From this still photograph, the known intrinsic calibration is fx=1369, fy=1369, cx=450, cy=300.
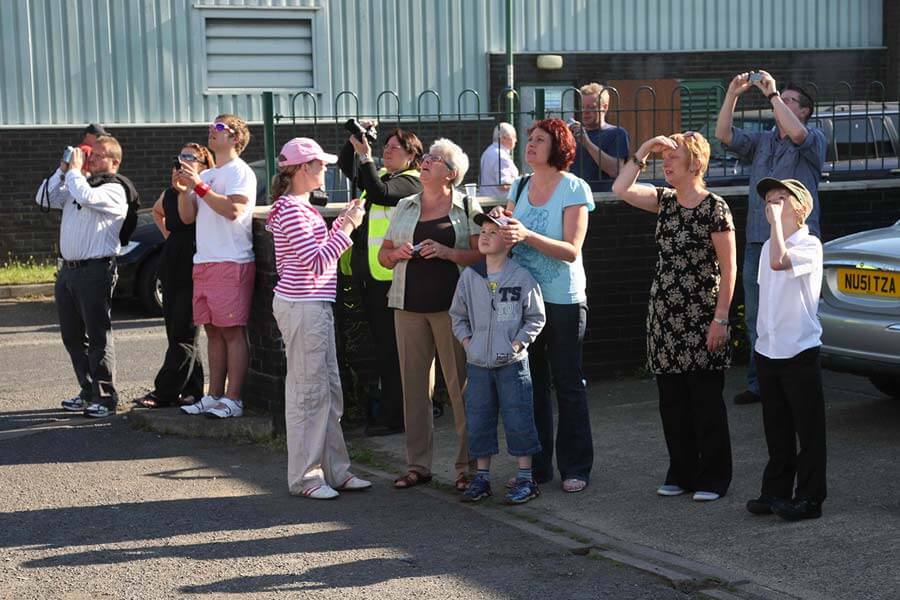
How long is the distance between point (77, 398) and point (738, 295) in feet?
16.1

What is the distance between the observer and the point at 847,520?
20.9 feet

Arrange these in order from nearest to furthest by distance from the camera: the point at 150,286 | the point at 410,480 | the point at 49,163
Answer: the point at 410,480 < the point at 150,286 < the point at 49,163

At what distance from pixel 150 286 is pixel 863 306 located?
867cm

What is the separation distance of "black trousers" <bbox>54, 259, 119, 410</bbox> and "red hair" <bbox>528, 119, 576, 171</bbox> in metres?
3.70

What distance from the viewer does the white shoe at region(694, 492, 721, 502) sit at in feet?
22.4

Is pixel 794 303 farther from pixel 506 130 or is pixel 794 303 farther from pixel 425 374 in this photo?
pixel 506 130

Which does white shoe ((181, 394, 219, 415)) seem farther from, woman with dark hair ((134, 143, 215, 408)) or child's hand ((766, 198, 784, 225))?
child's hand ((766, 198, 784, 225))

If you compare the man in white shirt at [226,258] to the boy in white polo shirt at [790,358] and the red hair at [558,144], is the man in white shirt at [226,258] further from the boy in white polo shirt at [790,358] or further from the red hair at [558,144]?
the boy in white polo shirt at [790,358]

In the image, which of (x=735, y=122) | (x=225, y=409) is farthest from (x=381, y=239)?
(x=735, y=122)

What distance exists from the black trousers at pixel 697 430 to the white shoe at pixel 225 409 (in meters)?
3.06

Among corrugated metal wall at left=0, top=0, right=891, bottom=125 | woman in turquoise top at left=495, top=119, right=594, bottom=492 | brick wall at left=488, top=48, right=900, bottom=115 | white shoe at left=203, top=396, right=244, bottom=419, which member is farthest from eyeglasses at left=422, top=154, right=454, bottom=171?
brick wall at left=488, top=48, right=900, bottom=115

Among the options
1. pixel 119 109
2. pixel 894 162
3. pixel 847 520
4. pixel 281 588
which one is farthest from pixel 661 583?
pixel 119 109

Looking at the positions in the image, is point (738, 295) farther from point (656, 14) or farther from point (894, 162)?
point (656, 14)

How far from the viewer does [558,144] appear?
7039mm
